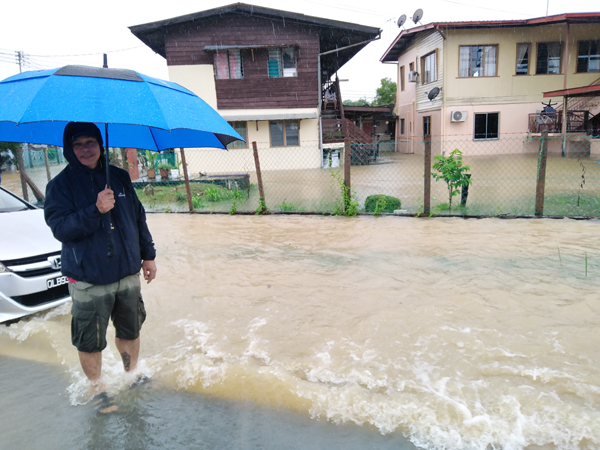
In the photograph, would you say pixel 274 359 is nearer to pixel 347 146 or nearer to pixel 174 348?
pixel 174 348

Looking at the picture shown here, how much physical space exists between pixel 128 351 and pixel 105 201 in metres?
1.18

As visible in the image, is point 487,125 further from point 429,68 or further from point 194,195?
point 194,195

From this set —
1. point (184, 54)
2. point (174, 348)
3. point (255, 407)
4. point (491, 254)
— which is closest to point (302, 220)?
point (491, 254)

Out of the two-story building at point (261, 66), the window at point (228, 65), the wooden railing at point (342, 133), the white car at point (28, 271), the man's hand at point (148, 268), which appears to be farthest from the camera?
the wooden railing at point (342, 133)

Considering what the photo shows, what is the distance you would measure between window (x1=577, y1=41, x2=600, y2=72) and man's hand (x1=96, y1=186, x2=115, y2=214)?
23873mm

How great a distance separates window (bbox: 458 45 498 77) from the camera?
2012 cm

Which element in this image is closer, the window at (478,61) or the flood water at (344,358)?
the flood water at (344,358)

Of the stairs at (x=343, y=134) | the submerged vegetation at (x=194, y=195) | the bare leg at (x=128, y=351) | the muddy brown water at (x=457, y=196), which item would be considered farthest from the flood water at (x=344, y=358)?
the stairs at (x=343, y=134)

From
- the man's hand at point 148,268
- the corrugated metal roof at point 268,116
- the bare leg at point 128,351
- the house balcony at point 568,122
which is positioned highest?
the corrugated metal roof at point 268,116

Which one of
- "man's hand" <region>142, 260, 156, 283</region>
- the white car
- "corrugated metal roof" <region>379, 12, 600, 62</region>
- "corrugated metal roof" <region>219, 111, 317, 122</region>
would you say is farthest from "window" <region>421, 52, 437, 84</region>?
"man's hand" <region>142, 260, 156, 283</region>

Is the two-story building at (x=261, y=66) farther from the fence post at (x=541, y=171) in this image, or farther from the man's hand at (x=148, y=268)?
the man's hand at (x=148, y=268)

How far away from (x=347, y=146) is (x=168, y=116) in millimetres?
5693

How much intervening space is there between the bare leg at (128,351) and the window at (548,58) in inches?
902

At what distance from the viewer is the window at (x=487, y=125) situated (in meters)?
20.8
